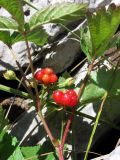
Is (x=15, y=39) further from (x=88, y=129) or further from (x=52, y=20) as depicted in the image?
(x=88, y=129)

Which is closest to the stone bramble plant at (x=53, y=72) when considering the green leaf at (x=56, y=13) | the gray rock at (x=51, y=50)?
the green leaf at (x=56, y=13)

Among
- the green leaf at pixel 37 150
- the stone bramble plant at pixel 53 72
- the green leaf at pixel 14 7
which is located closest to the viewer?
the green leaf at pixel 14 7

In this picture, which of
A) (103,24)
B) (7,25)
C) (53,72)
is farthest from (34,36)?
(103,24)

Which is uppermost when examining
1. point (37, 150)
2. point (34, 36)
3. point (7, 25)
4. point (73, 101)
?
point (7, 25)

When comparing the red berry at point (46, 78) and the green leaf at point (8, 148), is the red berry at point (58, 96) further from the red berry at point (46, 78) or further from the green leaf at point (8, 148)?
the green leaf at point (8, 148)

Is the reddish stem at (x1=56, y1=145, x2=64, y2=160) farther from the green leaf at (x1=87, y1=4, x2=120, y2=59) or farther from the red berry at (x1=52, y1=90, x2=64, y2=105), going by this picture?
the green leaf at (x1=87, y1=4, x2=120, y2=59)

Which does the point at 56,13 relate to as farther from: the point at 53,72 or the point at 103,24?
the point at 53,72

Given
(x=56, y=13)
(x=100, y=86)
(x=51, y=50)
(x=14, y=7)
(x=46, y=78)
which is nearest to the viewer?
(x=14, y=7)
